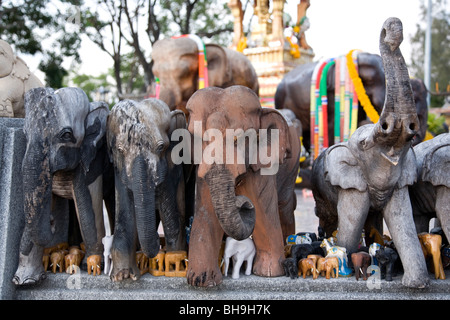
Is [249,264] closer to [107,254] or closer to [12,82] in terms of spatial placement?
[107,254]

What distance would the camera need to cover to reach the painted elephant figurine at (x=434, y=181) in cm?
250

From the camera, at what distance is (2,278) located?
233 centimetres

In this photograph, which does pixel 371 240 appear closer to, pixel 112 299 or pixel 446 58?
pixel 112 299

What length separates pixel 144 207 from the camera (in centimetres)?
229

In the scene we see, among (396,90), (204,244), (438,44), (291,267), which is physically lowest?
(291,267)

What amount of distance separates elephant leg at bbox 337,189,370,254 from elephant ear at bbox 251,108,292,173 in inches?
14.8

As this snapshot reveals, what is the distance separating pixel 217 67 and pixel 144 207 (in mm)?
4256

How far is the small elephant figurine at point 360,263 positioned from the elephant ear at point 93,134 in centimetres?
137

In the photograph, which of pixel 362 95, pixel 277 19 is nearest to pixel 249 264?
pixel 362 95

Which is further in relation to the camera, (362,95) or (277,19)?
(277,19)

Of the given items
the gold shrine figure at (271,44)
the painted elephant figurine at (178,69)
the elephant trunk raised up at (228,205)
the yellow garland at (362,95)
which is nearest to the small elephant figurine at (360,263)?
the elephant trunk raised up at (228,205)

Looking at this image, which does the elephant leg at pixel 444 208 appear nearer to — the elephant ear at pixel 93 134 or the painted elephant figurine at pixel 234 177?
the painted elephant figurine at pixel 234 177

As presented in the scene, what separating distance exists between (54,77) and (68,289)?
45.1ft
